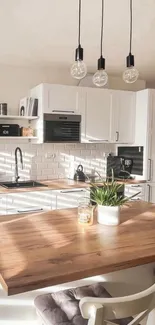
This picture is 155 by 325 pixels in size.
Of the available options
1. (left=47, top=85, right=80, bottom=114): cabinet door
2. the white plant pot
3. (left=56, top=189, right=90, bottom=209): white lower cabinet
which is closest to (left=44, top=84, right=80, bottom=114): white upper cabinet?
(left=47, top=85, right=80, bottom=114): cabinet door

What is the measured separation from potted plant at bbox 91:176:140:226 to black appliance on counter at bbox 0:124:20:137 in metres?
2.05

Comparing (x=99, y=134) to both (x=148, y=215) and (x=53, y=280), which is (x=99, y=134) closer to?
(x=148, y=215)

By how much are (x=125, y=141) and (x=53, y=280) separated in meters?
3.20

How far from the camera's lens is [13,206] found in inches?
123

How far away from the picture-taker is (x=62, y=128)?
3.63 metres

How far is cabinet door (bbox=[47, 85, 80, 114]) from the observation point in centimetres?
355

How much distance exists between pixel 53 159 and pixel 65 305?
110 inches

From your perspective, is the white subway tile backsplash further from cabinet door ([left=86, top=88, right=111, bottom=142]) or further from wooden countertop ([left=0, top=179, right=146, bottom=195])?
cabinet door ([left=86, top=88, right=111, bottom=142])

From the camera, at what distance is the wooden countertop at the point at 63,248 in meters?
1.05

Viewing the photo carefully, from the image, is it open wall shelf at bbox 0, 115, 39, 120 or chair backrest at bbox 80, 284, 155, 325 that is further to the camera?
open wall shelf at bbox 0, 115, 39, 120

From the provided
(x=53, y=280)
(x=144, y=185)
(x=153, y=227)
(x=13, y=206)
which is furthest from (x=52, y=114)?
(x=53, y=280)

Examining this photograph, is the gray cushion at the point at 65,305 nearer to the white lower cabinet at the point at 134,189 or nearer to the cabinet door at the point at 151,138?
the white lower cabinet at the point at 134,189

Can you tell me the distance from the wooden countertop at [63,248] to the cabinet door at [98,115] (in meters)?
2.08

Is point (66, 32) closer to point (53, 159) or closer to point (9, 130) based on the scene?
point (9, 130)
